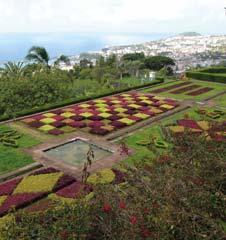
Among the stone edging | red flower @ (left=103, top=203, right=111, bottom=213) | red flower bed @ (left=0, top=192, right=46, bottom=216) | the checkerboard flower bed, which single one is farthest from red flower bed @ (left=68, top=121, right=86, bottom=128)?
red flower @ (left=103, top=203, right=111, bottom=213)

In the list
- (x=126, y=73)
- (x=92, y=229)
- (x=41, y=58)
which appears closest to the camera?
(x=92, y=229)

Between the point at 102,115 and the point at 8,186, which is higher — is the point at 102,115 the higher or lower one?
the lower one

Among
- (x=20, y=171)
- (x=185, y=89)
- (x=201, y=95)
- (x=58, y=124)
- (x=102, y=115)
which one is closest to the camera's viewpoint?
(x=20, y=171)

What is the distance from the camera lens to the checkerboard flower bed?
447 inches

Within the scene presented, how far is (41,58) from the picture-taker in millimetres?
41562

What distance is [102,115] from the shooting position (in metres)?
22.1

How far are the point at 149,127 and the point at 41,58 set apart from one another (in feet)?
84.4

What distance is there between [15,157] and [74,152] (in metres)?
2.84

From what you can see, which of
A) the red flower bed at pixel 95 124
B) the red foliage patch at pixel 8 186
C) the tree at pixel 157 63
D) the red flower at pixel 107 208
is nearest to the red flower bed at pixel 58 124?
the red flower bed at pixel 95 124

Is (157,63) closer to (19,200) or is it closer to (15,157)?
(15,157)

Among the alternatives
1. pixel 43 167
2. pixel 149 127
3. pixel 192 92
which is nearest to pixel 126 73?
pixel 192 92

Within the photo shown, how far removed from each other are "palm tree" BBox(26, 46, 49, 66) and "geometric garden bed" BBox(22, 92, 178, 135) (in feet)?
54.3

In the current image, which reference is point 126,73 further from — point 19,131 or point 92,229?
point 92,229

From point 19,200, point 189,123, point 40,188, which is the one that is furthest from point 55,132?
point 189,123
